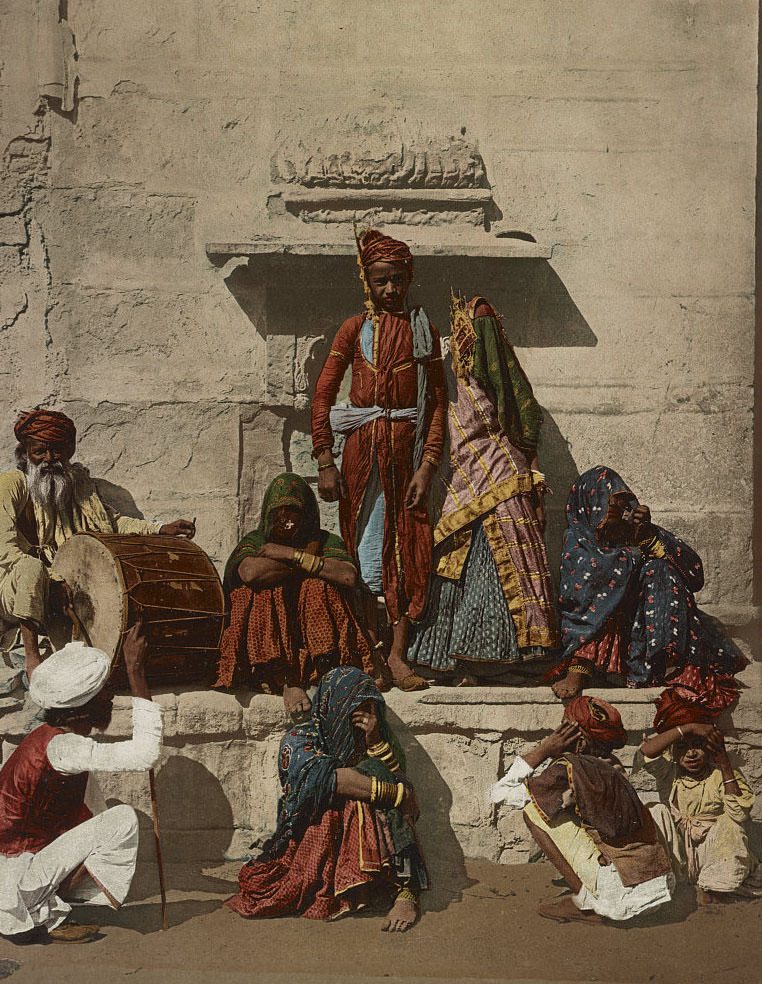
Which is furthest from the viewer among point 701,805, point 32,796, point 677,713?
point 677,713

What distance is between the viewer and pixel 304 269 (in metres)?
5.35

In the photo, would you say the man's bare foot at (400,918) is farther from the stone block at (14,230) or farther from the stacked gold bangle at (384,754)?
the stone block at (14,230)

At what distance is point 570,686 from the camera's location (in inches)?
187

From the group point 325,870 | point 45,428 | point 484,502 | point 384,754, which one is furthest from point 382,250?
point 325,870

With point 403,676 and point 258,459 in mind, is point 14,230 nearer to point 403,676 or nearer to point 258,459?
point 258,459

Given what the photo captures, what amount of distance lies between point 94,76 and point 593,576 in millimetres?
3060

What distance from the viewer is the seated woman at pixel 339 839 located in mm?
4258

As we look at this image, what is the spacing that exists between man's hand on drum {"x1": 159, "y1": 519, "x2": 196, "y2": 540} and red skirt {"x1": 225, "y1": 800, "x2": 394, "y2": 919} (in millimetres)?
1363

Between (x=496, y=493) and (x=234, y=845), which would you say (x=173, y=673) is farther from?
(x=496, y=493)

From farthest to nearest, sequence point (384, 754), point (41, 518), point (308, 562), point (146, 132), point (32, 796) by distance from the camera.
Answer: point (146, 132)
point (41, 518)
point (308, 562)
point (384, 754)
point (32, 796)

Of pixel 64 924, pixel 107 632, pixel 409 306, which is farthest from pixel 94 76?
pixel 64 924

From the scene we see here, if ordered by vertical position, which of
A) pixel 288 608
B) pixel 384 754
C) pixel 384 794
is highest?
pixel 288 608

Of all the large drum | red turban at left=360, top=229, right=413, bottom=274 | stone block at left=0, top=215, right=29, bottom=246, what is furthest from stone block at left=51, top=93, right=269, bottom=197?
the large drum

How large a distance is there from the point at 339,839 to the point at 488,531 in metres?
1.38
